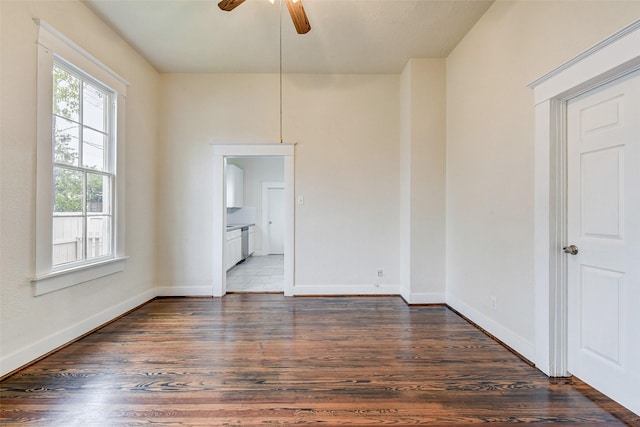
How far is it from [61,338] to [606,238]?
4.04m

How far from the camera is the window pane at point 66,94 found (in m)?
2.39

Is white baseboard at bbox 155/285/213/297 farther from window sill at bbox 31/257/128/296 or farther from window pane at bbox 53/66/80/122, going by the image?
window pane at bbox 53/66/80/122

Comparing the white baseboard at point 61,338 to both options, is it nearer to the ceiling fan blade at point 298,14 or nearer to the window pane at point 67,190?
the window pane at point 67,190

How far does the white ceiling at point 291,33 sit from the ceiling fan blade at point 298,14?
1.49 ft

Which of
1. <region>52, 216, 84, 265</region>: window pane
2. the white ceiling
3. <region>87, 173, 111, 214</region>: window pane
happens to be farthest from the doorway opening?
<region>52, 216, 84, 265</region>: window pane

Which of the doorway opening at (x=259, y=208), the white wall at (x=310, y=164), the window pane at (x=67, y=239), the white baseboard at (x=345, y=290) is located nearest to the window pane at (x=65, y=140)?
the window pane at (x=67, y=239)

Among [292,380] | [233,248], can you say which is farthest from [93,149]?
[233,248]

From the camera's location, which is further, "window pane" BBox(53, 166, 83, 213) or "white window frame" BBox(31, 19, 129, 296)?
"window pane" BBox(53, 166, 83, 213)

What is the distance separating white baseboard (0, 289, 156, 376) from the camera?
1990 mm

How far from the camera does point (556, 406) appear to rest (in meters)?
1.68

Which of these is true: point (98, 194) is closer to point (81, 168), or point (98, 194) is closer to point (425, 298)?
point (81, 168)

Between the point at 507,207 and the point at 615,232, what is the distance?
0.79m

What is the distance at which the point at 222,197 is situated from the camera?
3914 mm

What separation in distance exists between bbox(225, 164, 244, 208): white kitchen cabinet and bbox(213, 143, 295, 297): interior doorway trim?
2.37 metres
